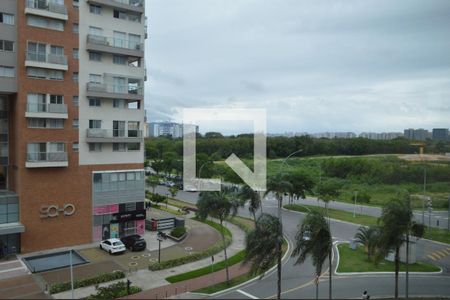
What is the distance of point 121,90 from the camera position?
113ft

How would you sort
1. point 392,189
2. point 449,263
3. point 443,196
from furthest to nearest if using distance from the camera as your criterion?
point 392,189 → point 443,196 → point 449,263

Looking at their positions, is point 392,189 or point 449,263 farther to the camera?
point 392,189

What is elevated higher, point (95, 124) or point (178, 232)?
point (95, 124)

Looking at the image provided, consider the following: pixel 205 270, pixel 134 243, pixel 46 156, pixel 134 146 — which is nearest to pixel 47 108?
pixel 46 156

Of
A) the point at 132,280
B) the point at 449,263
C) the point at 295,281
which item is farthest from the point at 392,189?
the point at 132,280

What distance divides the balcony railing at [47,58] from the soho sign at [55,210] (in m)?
12.0

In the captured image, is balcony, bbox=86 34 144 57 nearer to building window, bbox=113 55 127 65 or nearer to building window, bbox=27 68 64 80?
building window, bbox=113 55 127 65

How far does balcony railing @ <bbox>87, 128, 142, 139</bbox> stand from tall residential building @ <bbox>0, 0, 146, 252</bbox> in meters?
0.09

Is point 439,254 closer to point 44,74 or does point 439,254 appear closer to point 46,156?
point 46,156

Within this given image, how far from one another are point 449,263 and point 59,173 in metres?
33.4

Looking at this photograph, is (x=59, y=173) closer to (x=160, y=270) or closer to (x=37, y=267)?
(x=37, y=267)

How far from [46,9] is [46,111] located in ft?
Answer: 27.2

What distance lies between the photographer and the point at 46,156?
30.8 meters

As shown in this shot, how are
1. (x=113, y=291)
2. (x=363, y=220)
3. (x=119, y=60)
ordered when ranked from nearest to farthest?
1. (x=113, y=291)
2. (x=119, y=60)
3. (x=363, y=220)
